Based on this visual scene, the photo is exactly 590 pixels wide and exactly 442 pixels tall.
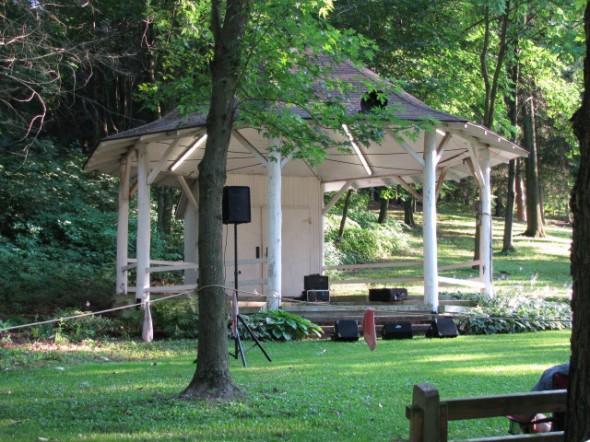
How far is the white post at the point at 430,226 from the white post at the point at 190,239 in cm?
640

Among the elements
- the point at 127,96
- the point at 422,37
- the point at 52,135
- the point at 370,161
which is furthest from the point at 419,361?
the point at 52,135

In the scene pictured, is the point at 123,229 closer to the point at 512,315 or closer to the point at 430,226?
the point at 430,226

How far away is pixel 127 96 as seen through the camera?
89.2 feet

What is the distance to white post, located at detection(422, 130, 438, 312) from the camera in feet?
48.2

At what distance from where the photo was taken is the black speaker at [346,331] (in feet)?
44.5

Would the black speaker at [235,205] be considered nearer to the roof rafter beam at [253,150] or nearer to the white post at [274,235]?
the roof rafter beam at [253,150]

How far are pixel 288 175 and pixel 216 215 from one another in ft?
38.3

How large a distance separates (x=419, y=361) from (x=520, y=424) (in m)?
5.67

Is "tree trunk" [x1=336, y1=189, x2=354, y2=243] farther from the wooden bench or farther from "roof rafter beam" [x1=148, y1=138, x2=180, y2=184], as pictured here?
the wooden bench

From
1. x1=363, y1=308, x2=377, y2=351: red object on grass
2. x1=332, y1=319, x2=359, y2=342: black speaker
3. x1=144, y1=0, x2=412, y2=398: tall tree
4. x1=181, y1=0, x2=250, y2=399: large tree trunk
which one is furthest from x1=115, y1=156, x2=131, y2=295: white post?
x1=181, y1=0, x2=250, y2=399: large tree trunk

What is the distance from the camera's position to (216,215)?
301 inches

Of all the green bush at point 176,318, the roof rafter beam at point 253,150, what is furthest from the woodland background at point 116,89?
the roof rafter beam at point 253,150

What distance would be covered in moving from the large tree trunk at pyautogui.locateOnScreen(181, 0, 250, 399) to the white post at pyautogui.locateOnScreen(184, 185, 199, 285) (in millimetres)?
11167

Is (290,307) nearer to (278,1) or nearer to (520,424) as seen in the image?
(278,1)
